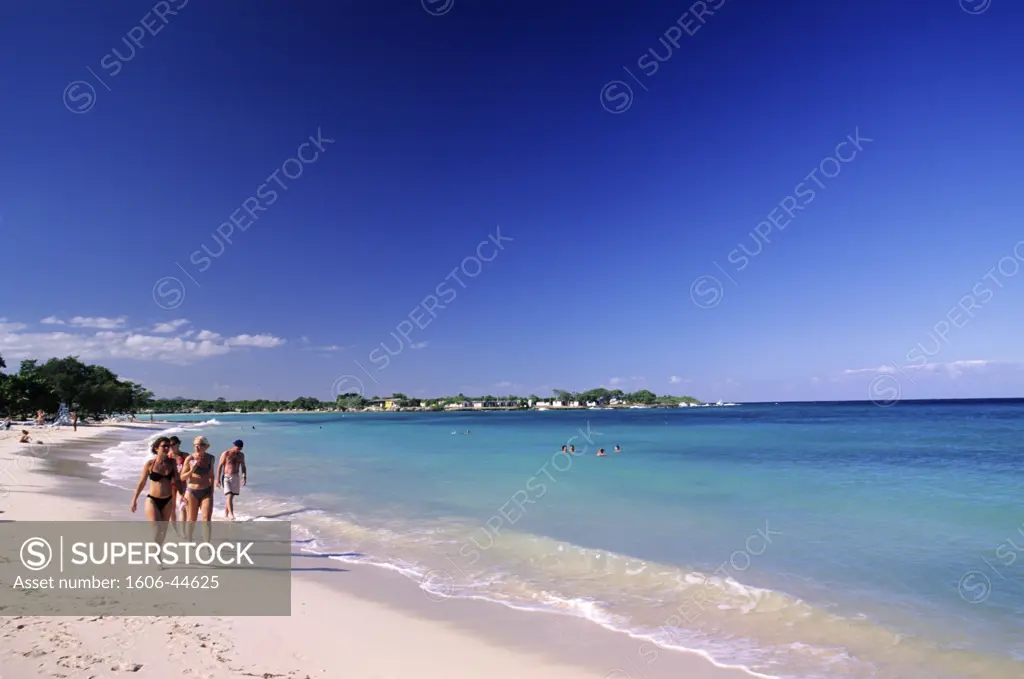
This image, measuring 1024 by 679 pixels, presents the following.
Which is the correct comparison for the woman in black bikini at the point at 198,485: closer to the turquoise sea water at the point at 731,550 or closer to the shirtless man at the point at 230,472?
the turquoise sea water at the point at 731,550

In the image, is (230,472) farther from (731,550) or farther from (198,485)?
(731,550)

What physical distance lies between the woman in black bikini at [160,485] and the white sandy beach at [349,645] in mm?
1858

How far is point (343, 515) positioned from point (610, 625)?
7.92 m

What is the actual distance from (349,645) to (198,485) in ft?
13.0

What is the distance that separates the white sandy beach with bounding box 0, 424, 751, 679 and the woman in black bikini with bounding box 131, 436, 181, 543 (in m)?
1.86

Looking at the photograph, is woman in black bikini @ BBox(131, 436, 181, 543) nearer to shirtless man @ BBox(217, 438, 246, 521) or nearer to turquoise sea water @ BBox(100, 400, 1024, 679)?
turquoise sea water @ BBox(100, 400, 1024, 679)

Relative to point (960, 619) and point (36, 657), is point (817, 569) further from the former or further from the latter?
point (36, 657)

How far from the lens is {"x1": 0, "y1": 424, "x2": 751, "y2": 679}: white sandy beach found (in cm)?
423

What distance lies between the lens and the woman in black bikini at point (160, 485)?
261 inches

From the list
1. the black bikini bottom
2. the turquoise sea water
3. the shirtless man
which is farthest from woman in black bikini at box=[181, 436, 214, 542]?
the shirtless man

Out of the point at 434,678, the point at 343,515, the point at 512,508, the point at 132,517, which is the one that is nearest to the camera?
the point at 434,678

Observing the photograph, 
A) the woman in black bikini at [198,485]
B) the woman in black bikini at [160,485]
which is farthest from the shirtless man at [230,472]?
the woman in black bikini at [160,485]

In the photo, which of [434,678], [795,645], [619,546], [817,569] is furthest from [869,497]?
[434,678]

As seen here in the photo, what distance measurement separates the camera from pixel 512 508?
43.0ft
